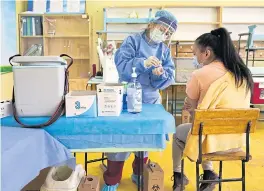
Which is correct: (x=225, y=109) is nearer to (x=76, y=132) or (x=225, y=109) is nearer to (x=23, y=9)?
(x=76, y=132)

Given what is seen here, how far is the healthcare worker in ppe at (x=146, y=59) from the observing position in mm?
2273

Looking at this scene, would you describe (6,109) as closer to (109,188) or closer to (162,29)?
(109,188)

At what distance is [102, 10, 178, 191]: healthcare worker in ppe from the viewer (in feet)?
7.46

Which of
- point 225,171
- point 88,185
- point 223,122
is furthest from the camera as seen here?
point 225,171

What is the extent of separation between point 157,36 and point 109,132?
93 centimetres

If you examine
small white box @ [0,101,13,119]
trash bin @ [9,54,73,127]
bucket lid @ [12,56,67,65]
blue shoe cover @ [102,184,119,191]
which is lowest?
blue shoe cover @ [102,184,119,191]

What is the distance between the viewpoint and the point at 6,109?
5.67 ft

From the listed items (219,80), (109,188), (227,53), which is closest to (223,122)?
(219,80)

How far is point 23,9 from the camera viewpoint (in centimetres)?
556

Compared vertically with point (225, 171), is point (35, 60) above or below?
above

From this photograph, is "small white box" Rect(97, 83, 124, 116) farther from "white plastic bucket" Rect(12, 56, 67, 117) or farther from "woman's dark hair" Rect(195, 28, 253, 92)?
"woman's dark hair" Rect(195, 28, 253, 92)

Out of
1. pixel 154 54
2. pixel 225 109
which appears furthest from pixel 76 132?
pixel 154 54

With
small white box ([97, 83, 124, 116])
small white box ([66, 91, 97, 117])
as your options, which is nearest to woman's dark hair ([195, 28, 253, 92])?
small white box ([97, 83, 124, 116])

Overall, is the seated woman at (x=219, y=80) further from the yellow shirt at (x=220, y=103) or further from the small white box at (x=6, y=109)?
the small white box at (x=6, y=109)
